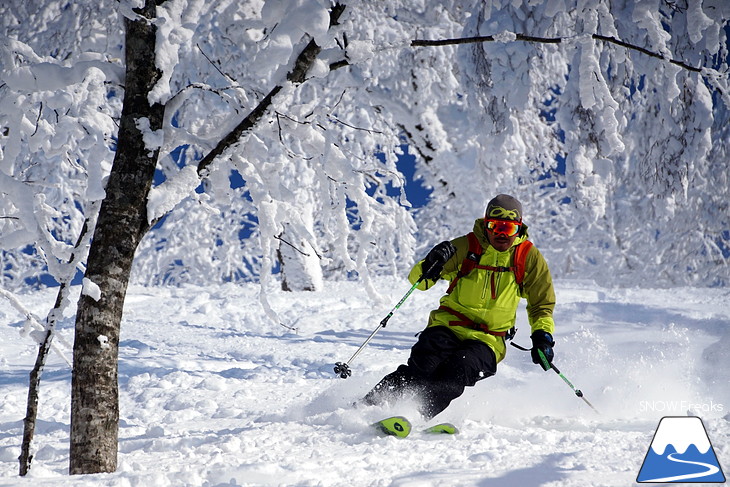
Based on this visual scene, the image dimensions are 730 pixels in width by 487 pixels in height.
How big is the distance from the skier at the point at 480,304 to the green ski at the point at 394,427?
1.37 ft

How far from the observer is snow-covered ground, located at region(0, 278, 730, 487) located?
2330 millimetres

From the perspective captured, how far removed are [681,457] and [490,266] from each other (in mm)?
1579

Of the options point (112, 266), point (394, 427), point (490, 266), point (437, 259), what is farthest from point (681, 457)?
point (112, 266)

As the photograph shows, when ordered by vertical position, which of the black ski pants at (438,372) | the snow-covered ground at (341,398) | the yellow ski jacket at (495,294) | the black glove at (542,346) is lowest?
the snow-covered ground at (341,398)

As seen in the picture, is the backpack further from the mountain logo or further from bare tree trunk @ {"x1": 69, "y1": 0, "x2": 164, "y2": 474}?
bare tree trunk @ {"x1": 69, "y1": 0, "x2": 164, "y2": 474}

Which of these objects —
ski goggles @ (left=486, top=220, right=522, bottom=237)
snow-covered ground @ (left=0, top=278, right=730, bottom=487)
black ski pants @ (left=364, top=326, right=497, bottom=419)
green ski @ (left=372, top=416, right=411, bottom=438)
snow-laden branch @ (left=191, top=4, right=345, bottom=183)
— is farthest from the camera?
ski goggles @ (left=486, top=220, right=522, bottom=237)

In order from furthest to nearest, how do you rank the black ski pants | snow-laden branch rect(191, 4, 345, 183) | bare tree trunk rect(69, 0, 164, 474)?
the black ski pants, snow-laden branch rect(191, 4, 345, 183), bare tree trunk rect(69, 0, 164, 474)

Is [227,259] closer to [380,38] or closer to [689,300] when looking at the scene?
[380,38]

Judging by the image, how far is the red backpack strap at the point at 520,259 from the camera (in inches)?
144

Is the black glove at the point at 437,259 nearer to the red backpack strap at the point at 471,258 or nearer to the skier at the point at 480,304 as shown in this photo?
the skier at the point at 480,304

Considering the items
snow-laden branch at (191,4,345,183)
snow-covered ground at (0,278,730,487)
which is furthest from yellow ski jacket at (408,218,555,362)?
snow-laden branch at (191,4,345,183)

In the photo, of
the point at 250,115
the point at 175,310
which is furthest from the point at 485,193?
the point at 250,115

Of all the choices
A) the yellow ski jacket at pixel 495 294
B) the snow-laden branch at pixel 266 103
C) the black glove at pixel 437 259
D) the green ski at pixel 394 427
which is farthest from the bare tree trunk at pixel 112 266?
the yellow ski jacket at pixel 495 294

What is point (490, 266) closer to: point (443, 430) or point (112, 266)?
point (443, 430)
